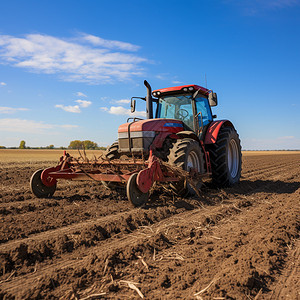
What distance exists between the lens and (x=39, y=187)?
6168 millimetres

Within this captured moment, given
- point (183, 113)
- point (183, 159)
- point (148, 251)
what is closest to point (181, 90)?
point (183, 113)

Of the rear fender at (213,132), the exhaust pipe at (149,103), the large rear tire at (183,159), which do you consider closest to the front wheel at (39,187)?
the large rear tire at (183,159)

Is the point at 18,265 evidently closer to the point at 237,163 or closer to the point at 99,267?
the point at 99,267

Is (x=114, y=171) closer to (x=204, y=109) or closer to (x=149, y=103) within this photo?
(x=149, y=103)

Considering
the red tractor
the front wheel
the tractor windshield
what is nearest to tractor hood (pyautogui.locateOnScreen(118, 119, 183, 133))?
the red tractor

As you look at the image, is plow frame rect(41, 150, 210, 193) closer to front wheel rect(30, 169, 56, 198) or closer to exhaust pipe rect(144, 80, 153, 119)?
front wheel rect(30, 169, 56, 198)

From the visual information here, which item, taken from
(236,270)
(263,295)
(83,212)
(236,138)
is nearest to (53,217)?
(83,212)

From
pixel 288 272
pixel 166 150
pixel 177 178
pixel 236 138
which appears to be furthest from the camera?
pixel 236 138

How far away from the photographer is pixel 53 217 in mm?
4535

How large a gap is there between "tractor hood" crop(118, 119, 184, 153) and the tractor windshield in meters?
0.77

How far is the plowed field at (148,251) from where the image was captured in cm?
251

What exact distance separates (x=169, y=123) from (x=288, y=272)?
4.31 meters

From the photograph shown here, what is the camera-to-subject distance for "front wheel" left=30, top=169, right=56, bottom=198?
6.05m

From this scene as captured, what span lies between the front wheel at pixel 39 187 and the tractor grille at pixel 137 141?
1752 millimetres
